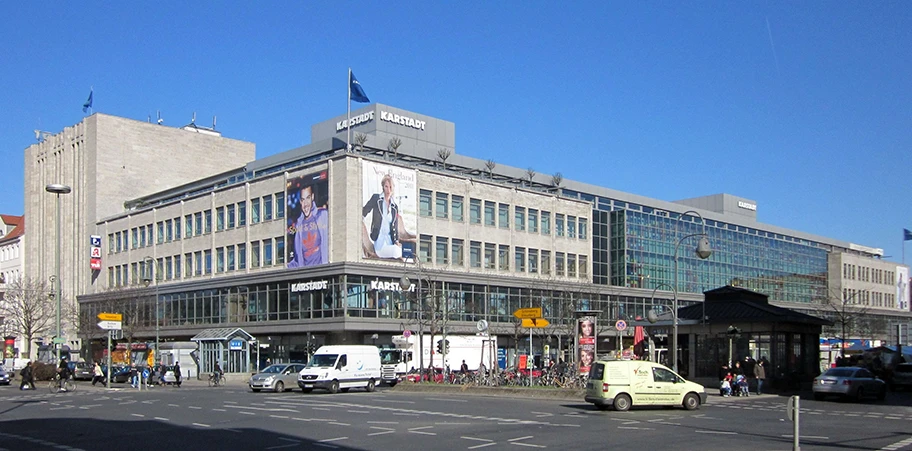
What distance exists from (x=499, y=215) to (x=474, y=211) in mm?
2862

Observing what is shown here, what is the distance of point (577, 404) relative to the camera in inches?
1330

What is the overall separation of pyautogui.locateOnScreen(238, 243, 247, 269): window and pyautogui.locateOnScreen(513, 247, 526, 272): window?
22369mm

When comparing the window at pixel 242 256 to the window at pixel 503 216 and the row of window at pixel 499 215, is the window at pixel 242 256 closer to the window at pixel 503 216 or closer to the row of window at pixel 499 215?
the row of window at pixel 499 215

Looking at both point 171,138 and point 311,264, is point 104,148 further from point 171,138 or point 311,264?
point 311,264

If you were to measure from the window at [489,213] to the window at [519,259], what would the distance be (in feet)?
11.7

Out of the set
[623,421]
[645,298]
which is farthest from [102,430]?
[645,298]

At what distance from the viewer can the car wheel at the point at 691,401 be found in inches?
1199

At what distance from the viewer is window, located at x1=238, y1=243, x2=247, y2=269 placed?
74.2m

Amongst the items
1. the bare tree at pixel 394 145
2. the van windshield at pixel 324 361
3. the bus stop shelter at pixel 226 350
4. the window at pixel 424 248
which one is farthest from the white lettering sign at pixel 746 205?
the van windshield at pixel 324 361

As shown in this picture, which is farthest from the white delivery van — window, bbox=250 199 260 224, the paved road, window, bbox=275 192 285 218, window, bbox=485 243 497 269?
window, bbox=250 199 260 224

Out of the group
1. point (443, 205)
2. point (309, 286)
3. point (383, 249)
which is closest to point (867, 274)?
point (443, 205)

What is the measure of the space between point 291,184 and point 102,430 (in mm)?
47239

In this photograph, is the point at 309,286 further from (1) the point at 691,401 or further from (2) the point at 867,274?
(2) the point at 867,274

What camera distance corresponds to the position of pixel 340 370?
45219 millimetres
